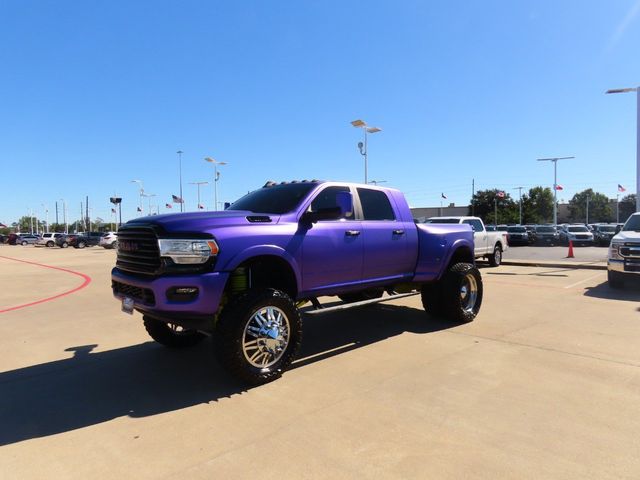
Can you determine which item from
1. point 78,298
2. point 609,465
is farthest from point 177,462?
point 78,298

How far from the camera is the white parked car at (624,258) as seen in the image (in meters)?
9.13

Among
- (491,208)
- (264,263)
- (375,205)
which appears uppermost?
(491,208)

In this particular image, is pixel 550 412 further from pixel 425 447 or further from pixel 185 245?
pixel 185 245

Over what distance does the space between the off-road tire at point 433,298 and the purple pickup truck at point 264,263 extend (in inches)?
17.0

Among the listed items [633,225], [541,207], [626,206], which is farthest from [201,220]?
[626,206]

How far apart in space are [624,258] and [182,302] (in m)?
9.55

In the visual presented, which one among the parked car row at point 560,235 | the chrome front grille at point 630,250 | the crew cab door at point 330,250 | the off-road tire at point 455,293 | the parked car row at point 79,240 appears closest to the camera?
the crew cab door at point 330,250

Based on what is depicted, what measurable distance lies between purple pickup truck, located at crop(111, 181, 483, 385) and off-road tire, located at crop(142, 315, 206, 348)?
13mm

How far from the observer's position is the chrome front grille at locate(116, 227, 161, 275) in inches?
155

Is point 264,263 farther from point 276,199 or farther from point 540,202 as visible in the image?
point 540,202

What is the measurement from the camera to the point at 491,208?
9394 cm

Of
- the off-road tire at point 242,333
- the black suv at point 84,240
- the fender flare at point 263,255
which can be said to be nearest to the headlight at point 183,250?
the fender flare at point 263,255

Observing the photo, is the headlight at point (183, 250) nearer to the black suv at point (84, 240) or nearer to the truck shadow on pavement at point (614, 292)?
the truck shadow on pavement at point (614, 292)

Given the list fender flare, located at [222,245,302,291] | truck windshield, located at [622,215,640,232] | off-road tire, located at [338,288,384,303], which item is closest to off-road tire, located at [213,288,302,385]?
fender flare, located at [222,245,302,291]
